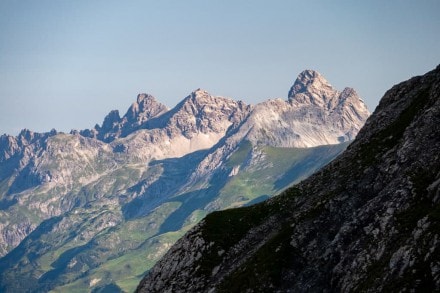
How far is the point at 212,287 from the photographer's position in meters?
93.8

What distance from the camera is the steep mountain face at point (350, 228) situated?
68562 millimetres

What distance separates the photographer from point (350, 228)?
3260 inches

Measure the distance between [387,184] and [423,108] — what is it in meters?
18.1

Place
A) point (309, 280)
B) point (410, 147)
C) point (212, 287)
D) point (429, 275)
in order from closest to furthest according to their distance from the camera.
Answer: point (429, 275), point (309, 280), point (410, 147), point (212, 287)

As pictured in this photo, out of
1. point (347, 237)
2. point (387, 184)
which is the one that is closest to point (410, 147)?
point (387, 184)

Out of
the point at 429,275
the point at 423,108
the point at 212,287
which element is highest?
A: the point at 423,108

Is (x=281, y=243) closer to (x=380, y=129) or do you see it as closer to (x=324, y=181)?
(x=324, y=181)

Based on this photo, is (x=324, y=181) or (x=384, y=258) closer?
(x=384, y=258)

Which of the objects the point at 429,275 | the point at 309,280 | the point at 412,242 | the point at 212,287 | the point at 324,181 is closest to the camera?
the point at 429,275

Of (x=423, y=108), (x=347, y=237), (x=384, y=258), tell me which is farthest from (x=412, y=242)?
(x=423, y=108)

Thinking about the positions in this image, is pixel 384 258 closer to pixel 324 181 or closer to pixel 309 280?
pixel 309 280

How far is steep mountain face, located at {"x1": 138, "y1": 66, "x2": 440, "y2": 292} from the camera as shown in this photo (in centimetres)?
6856

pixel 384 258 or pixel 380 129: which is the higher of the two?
pixel 380 129

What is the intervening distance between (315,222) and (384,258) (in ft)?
69.4
